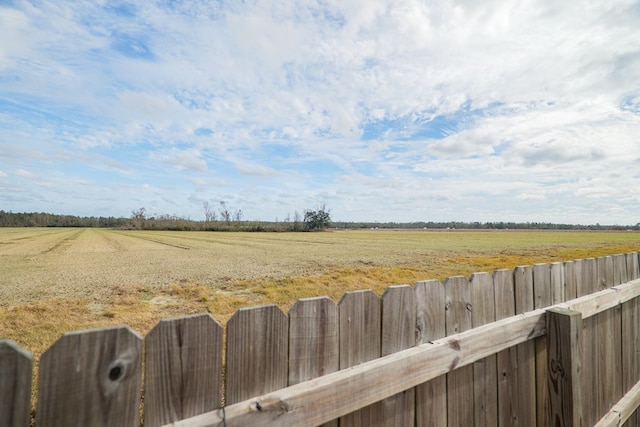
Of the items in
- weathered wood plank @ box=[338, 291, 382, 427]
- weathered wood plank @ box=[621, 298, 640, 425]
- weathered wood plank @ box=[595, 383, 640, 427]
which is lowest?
weathered wood plank @ box=[595, 383, 640, 427]

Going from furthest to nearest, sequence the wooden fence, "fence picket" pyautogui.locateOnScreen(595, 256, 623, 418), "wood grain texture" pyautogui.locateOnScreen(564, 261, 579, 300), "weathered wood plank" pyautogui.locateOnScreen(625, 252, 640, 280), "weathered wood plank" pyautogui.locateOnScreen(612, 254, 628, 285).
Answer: "weathered wood plank" pyautogui.locateOnScreen(625, 252, 640, 280) → "weathered wood plank" pyautogui.locateOnScreen(612, 254, 628, 285) → "fence picket" pyautogui.locateOnScreen(595, 256, 623, 418) → "wood grain texture" pyautogui.locateOnScreen(564, 261, 579, 300) → the wooden fence

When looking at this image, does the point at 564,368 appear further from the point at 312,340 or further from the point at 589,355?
the point at 312,340

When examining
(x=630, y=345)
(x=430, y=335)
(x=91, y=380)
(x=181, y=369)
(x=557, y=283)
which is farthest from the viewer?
(x=630, y=345)

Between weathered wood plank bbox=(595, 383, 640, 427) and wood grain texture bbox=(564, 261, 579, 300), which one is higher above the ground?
wood grain texture bbox=(564, 261, 579, 300)

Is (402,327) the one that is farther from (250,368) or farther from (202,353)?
(202,353)

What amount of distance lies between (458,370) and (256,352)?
119 cm

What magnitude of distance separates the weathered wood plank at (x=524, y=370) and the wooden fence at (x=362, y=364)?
1cm

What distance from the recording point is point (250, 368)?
117cm

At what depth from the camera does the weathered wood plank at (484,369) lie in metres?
1.78

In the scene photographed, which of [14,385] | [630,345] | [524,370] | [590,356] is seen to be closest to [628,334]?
[630,345]

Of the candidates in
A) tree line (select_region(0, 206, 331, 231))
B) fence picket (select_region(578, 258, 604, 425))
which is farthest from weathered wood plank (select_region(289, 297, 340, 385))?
tree line (select_region(0, 206, 331, 231))

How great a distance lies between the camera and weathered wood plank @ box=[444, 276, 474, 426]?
1681 mm

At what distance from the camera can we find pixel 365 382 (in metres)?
1.34

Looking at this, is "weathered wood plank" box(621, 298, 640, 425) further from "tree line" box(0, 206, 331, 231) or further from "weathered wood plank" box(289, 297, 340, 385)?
"tree line" box(0, 206, 331, 231)
